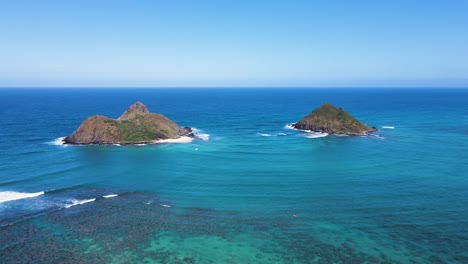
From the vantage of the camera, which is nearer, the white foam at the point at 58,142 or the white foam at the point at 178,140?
the white foam at the point at 58,142

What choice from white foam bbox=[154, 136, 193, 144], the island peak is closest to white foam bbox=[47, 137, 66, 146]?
the island peak

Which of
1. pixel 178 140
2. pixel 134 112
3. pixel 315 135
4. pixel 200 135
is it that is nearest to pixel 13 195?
pixel 178 140

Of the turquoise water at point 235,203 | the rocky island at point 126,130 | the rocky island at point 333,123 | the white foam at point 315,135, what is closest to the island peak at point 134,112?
the rocky island at point 126,130

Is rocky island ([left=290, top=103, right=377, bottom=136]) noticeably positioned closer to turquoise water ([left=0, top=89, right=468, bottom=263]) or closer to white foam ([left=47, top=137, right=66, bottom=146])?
turquoise water ([left=0, top=89, right=468, bottom=263])

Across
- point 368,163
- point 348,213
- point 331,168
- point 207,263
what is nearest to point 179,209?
point 207,263

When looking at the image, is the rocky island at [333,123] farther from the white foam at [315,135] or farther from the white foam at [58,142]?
the white foam at [58,142]

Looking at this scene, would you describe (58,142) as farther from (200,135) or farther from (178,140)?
(200,135)
